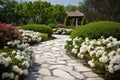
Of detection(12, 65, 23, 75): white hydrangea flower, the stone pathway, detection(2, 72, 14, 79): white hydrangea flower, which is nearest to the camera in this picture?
detection(2, 72, 14, 79): white hydrangea flower

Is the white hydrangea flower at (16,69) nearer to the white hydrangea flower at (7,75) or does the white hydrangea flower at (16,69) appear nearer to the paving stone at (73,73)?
the white hydrangea flower at (7,75)

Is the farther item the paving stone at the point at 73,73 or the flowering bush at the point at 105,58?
the paving stone at the point at 73,73

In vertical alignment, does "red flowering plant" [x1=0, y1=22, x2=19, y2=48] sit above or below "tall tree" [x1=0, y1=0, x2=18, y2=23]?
above

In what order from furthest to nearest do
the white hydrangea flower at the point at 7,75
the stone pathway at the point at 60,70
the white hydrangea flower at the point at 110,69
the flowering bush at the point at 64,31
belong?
the flowering bush at the point at 64,31 → the stone pathway at the point at 60,70 → the white hydrangea flower at the point at 110,69 → the white hydrangea flower at the point at 7,75

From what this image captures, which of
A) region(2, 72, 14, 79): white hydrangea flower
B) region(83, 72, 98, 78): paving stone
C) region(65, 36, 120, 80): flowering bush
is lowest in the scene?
region(83, 72, 98, 78): paving stone

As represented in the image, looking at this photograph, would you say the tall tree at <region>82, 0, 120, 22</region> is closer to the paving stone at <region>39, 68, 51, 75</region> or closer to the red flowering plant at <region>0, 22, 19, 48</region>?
the red flowering plant at <region>0, 22, 19, 48</region>

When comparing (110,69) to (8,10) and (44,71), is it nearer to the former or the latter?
(44,71)

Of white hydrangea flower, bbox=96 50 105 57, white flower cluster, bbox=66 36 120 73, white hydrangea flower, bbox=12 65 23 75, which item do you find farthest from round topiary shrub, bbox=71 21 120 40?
white hydrangea flower, bbox=12 65 23 75

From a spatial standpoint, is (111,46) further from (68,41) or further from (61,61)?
(68,41)

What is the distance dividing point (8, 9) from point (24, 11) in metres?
6.32

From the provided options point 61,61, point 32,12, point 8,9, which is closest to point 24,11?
point 32,12

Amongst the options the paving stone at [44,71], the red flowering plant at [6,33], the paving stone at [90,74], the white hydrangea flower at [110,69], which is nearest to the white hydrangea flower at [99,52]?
the paving stone at [90,74]

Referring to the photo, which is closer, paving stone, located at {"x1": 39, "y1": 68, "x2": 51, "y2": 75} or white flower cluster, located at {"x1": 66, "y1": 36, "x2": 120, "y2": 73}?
white flower cluster, located at {"x1": 66, "y1": 36, "x2": 120, "y2": 73}

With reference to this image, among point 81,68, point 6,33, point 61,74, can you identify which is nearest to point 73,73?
point 61,74
